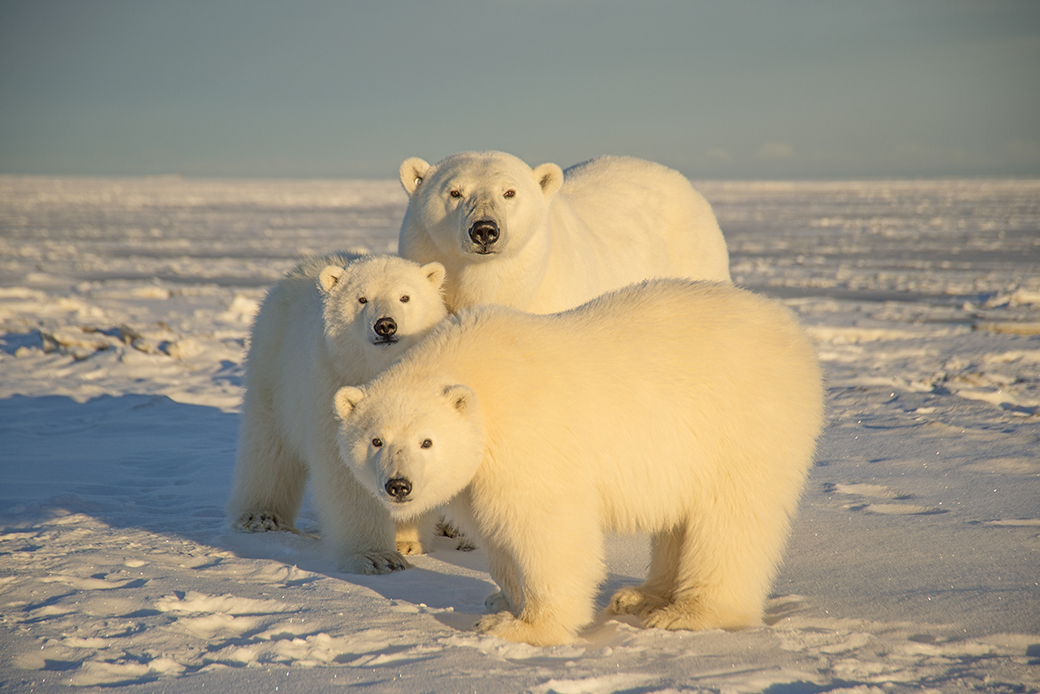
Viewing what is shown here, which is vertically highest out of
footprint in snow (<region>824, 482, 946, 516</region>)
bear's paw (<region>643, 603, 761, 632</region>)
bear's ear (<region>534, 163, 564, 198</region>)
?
bear's ear (<region>534, 163, 564, 198</region>)

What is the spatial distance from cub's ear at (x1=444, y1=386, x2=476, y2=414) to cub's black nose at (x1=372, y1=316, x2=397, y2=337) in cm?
77

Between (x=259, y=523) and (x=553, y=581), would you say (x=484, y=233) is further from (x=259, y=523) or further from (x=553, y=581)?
(x=259, y=523)

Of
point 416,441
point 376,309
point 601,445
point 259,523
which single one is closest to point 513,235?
point 376,309

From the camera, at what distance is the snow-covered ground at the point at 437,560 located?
2.54 meters

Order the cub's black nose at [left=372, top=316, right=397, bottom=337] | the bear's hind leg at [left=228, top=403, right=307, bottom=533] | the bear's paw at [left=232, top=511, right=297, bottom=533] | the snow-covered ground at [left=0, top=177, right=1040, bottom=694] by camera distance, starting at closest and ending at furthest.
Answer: the snow-covered ground at [left=0, top=177, right=1040, bottom=694]
the cub's black nose at [left=372, top=316, right=397, bottom=337]
the bear's paw at [left=232, top=511, right=297, bottom=533]
the bear's hind leg at [left=228, top=403, right=307, bottom=533]

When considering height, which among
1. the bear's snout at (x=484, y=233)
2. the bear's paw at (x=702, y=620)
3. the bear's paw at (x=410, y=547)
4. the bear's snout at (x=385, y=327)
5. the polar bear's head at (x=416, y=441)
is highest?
the bear's snout at (x=484, y=233)

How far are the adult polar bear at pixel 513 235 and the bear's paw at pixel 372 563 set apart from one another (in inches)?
49.0

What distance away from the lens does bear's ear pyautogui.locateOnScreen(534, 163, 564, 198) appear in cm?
455

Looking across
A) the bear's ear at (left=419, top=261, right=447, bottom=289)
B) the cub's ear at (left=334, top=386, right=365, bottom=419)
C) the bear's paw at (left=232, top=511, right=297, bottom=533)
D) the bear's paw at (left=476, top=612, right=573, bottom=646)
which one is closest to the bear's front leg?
the bear's paw at (left=476, top=612, right=573, bottom=646)

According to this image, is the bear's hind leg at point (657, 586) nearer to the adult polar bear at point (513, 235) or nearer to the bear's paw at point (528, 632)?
the bear's paw at point (528, 632)

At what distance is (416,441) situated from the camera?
2768 mm

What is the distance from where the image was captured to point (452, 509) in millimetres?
3152

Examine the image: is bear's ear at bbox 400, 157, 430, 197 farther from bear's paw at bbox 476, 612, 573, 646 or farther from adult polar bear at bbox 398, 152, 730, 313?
bear's paw at bbox 476, 612, 573, 646

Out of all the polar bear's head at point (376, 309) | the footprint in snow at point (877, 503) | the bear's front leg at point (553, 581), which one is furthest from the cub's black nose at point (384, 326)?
the footprint in snow at point (877, 503)
